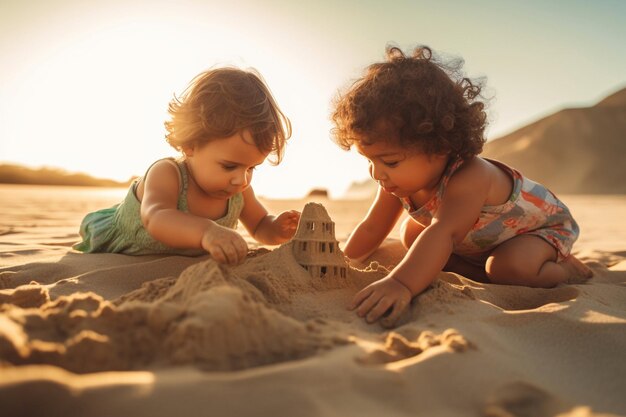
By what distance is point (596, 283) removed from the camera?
2.75 m

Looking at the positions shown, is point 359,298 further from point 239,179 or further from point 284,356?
point 239,179

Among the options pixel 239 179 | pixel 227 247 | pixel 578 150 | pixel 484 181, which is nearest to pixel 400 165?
pixel 484 181

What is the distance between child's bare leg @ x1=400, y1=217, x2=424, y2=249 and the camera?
351 cm

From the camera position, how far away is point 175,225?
7.52 feet

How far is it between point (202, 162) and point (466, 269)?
1.80 meters

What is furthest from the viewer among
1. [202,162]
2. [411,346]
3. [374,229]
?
[374,229]

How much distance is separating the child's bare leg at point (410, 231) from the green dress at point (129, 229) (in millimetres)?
1195

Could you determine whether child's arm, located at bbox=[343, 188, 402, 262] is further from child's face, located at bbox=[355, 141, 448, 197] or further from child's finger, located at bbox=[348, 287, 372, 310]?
child's finger, located at bbox=[348, 287, 372, 310]

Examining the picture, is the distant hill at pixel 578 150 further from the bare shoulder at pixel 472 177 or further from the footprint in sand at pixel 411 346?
the footprint in sand at pixel 411 346

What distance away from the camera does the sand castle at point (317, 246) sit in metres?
2.17

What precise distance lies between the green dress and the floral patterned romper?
1164 millimetres

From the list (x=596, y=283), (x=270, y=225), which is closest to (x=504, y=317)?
(x=596, y=283)

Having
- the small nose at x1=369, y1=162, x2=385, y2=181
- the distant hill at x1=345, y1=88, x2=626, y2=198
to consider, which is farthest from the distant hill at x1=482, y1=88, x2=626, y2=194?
the small nose at x1=369, y1=162, x2=385, y2=181

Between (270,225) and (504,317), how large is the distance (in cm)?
→ 197
